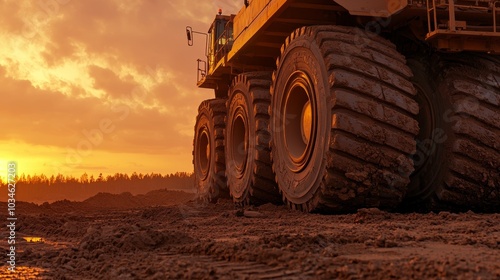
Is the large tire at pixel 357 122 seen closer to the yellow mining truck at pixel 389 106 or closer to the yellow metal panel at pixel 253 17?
the yellow mining truck at pixel 389 106

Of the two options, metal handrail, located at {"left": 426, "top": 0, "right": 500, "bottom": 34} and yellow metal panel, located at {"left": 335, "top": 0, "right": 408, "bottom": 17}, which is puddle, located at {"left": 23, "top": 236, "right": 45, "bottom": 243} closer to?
yellow metal panel, located at {"left": 335, "top": 0, "right": 408, "bottom": 17}

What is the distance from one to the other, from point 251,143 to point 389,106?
3.79m

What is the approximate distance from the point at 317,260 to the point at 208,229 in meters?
2.78

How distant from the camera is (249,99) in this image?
9352mm

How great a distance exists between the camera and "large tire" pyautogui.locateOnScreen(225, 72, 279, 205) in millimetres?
8727

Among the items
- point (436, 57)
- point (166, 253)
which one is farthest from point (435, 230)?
point (436, 57)

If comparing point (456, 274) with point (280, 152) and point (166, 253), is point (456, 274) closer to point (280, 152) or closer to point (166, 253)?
point (166, 253)

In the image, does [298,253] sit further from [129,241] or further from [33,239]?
[33,239]

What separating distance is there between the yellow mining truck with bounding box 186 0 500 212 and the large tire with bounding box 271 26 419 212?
0.4 inches

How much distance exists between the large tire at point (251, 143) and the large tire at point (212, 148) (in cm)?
95

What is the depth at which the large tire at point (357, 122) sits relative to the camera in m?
5.57

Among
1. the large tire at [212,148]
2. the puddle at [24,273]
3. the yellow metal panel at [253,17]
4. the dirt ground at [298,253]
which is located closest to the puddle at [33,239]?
the dirt ground at [298,253]

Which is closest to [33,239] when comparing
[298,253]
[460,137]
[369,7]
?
[298,253]

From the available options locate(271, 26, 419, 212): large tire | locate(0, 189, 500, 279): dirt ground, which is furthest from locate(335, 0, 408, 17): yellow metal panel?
locate(0, 189, 500, 279): dirt ground
